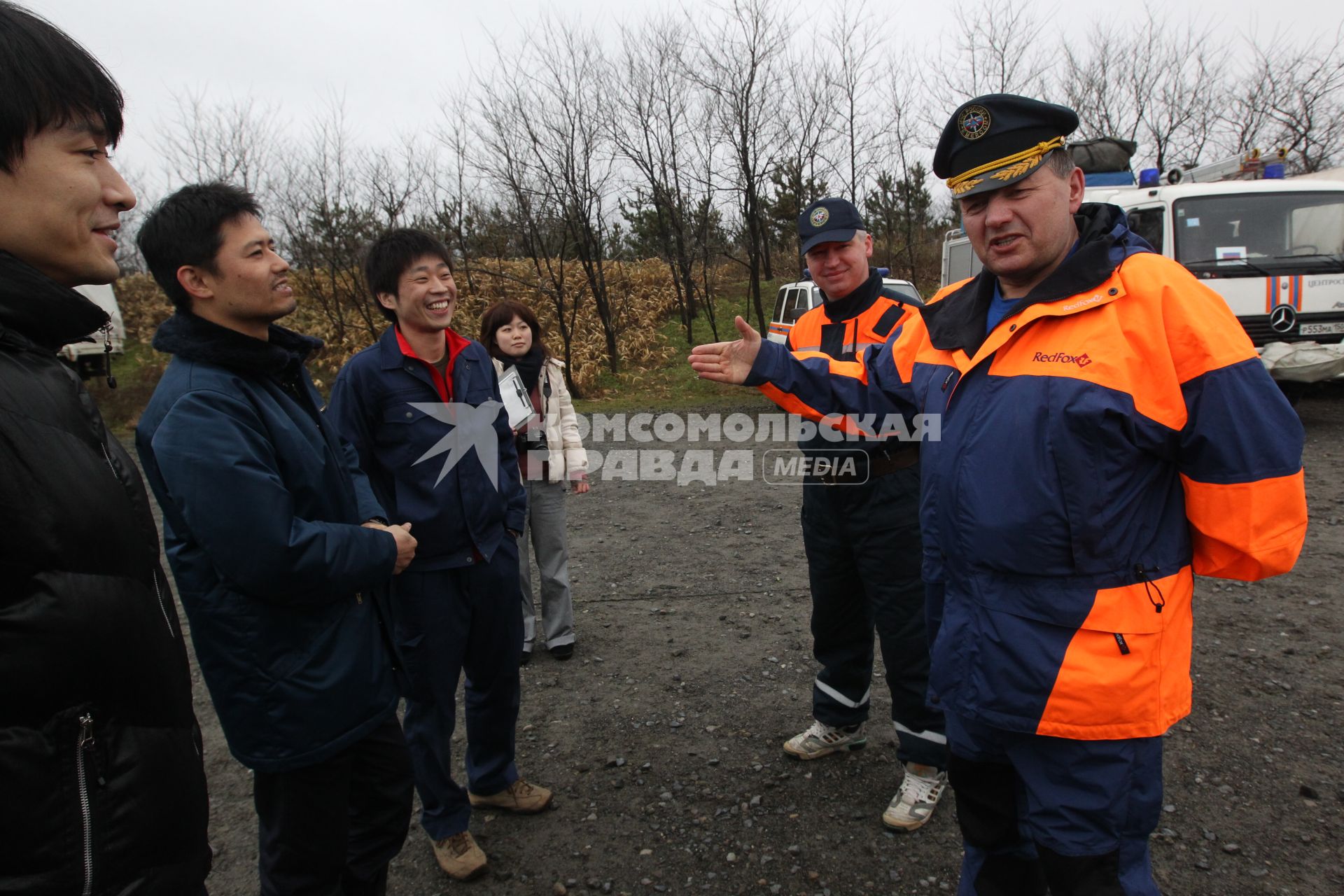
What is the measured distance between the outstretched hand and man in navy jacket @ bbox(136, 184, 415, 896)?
1052 millimetres

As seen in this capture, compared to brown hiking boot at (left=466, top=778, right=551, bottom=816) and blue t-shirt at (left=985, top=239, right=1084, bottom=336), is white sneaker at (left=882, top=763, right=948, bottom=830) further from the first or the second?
blue t-shirt at (left=985, top=239, right=1084, bottom=336)

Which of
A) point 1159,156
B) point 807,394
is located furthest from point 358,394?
point 1159,156

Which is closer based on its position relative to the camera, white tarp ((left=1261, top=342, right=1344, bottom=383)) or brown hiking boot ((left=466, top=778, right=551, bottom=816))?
brown hiking boot ((left=466, top=778, right=551, bottom=816))

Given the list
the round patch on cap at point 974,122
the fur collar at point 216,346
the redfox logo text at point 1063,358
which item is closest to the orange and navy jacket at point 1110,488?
the redfox logo text at point 1063,358

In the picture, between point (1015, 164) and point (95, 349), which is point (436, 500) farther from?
point (95, 349)

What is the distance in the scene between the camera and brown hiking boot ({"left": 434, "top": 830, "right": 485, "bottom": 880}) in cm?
261

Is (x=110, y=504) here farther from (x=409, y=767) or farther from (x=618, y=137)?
(x=618, y=137)

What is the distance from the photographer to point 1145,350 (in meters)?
1.58

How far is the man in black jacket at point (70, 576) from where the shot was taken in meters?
0.94

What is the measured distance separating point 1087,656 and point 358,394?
7.54 ft

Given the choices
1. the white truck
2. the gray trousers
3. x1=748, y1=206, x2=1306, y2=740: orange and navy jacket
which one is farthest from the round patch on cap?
the white truck

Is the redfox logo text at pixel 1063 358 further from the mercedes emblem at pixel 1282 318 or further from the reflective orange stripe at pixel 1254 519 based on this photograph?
the mercedes emblem at pixel 1282 318

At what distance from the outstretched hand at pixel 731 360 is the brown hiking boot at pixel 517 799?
5.96ft

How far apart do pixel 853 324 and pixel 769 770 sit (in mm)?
1865
